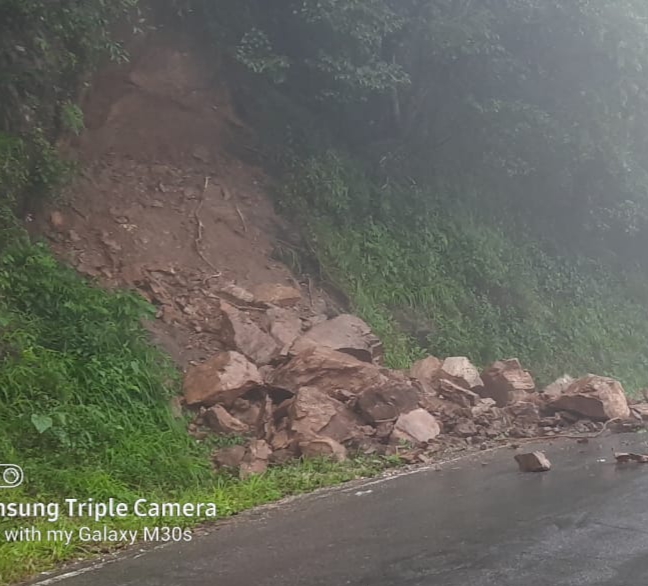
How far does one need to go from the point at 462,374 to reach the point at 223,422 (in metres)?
3.62

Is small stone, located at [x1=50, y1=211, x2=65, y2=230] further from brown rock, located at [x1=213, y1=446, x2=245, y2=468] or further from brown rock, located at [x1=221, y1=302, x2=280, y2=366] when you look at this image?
brown rock, located at [x1=213, y1=446, x2=245, y2=468]

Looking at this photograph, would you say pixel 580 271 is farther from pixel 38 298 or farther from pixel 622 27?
pixel 38 298

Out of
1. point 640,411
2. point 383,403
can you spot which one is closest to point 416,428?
point 383,403

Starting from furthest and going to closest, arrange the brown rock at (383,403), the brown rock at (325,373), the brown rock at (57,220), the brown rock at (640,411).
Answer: the brown rock at (640,411)
the brown rock at (57,220)
the brown rock at (325,373)
the brown rock at (383,403)

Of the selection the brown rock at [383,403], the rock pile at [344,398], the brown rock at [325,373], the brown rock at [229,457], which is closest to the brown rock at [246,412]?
the rock pile at [344,398]

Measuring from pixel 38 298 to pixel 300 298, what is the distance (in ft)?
13.4

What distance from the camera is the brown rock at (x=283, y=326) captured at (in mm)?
10211

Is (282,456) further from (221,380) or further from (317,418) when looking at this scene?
(221,380)

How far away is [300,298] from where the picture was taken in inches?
461

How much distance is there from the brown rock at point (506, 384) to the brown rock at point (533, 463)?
2.79m

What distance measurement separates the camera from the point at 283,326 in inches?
414

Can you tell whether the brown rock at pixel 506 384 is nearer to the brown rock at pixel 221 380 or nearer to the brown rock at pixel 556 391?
the brown rock at pixel 556 391

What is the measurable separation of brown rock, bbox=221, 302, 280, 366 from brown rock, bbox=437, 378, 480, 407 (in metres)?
2.14

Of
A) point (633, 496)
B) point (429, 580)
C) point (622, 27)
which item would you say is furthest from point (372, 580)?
point (622, 27)
